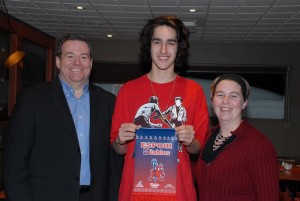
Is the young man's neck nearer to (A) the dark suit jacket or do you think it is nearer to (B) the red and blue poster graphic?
(B) the red and blue poster graphic

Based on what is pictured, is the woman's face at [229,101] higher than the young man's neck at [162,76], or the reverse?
the young man's neck at [162,76]

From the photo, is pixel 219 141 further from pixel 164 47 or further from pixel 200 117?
pixel 164 47

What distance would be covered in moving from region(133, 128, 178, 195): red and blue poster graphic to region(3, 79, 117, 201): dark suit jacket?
1.29 ft

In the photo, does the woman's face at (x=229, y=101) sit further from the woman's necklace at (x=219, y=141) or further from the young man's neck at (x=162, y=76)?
the young man's neck at (x=162, y=76)

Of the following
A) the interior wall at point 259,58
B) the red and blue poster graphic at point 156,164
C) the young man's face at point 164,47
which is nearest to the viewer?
the red and blue poster graphic at point 156,164

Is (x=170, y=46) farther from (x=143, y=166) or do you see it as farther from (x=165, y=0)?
(x=165, y=0)

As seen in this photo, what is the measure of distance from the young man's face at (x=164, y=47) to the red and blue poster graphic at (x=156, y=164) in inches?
17.3

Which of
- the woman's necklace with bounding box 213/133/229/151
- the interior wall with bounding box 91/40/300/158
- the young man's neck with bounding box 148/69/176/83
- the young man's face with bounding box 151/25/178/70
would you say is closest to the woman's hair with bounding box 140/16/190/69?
the young man's face with bounding box 151/25/178/70

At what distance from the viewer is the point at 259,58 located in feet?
29.6

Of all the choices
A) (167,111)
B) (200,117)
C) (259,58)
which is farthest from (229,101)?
(259,58)

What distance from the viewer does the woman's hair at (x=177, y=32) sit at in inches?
89.0

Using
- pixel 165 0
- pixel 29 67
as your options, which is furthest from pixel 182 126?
pixel 29 67

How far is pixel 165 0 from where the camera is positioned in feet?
17.4

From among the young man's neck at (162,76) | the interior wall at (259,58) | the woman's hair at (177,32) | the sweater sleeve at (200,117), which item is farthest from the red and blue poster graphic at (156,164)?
the interior wall at (259,58)
